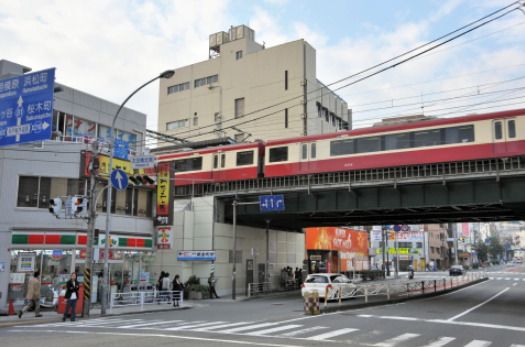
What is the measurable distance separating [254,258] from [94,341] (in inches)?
1107

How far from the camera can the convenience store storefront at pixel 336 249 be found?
172 ft

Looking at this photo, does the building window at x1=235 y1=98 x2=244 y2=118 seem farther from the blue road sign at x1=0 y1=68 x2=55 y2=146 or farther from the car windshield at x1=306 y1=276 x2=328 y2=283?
the blue road sign at x1=0 y1=68 x2=55 y2=146

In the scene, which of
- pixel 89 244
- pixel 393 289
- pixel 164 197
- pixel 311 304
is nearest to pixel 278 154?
pixel 164 197

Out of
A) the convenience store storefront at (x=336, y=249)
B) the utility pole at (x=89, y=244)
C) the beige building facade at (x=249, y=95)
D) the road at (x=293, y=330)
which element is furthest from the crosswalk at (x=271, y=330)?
the beige building facade at (x=249, y=95)

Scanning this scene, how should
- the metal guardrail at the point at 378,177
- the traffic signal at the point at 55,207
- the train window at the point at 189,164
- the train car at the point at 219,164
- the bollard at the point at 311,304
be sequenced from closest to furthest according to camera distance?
the bollard at the point at 311,304 < the traffic signal at the point at 55,207 < the metal guardrail at the point at 378,177 < the train car at the point at 219,164 < the train window at the point at 189,164

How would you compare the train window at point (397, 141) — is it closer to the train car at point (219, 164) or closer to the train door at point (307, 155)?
the train door at point (307, 155)

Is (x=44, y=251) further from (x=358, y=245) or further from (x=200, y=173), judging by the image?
(x=358, y=245)

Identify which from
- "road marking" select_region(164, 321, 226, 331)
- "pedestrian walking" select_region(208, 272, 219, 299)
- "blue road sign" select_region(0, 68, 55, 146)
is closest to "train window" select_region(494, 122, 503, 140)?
"road marking" select_region(164, 321, 226, 331)

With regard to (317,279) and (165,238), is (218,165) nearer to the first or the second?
(165,238)

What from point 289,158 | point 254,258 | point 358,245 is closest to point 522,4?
point 289,158

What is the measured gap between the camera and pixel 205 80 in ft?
245

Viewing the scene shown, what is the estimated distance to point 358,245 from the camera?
214ft

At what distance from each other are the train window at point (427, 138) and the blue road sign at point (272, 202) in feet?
28.9

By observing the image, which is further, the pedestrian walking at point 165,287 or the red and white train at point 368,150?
the pedestrian walking at point 165,287
